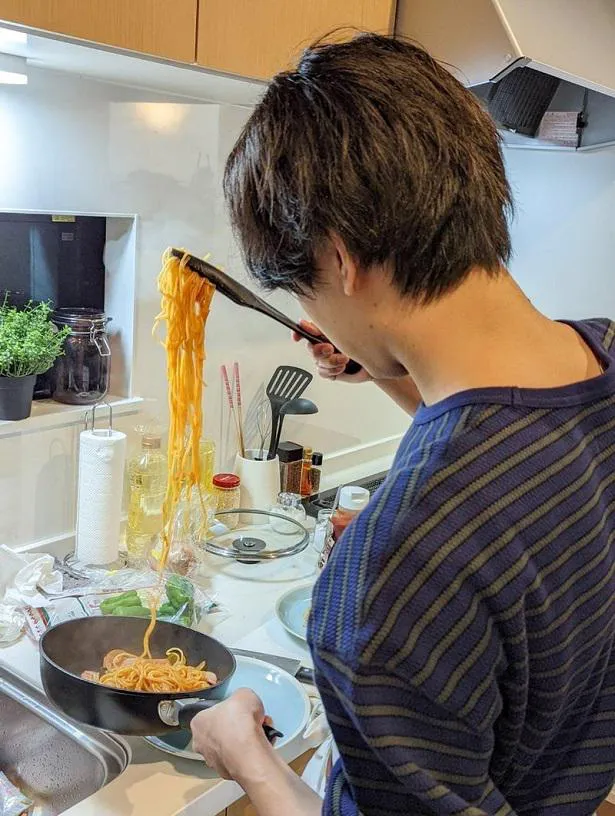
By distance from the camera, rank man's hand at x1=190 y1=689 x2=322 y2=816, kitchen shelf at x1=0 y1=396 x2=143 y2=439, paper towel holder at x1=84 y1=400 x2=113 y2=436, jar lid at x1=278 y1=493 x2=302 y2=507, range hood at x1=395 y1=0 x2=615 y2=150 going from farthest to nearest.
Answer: jar lid at x1=278 y1=493 x2=302 y2=507
paper towel holder at x1=84 y1=400 x2=113 y2=436
kitchen shelf at x1=0 y1=396 x2=143 y2=439
range hood at x1=395 y1=0 x2=615 y2=150
man's hand at x1=190 y1=689 x2=322 y2=816

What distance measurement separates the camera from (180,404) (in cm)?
125

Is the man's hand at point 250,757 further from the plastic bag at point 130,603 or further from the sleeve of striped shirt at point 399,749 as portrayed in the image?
the plastic bag at point 130,603

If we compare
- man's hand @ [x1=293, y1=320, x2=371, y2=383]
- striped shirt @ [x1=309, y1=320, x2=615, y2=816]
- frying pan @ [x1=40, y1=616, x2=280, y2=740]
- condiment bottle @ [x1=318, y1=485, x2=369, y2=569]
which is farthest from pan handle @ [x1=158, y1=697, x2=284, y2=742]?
condiment bottle @ [x1=318, y1=485, x2=369, y2=569]

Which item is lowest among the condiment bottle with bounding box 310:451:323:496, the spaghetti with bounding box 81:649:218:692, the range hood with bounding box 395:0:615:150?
the spaghetti with bounding box 81:649:218:692

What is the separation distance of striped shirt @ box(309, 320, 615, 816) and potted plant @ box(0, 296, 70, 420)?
3.06ft

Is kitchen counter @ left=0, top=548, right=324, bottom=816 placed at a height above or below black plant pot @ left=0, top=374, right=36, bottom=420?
below

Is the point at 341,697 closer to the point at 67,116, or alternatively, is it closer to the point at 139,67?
the point at 139,67

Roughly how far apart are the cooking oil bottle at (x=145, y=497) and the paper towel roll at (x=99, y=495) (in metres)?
0.07

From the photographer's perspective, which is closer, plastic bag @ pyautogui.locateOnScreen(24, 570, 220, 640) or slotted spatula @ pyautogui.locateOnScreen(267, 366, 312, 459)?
plastic bag @ pyautogui.locateOnScreen(24, 570, 220, 640)

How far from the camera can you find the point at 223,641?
1409 millimetres

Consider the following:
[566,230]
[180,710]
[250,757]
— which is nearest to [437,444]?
[250,757]

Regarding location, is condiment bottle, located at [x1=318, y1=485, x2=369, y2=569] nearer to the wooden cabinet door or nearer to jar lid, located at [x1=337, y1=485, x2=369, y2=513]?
jar lid, located at [x1=337, y1=485, x2=369, y2=513]

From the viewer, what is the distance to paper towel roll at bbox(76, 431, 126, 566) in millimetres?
1525

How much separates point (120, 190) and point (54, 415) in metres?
0.44
